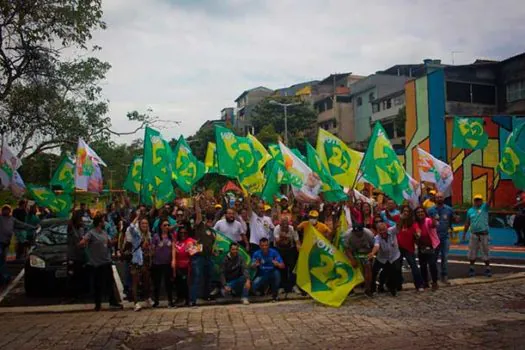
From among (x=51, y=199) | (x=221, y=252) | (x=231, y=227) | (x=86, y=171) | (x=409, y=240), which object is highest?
(x=86, y=171)

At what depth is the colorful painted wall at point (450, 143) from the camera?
26.2 meters

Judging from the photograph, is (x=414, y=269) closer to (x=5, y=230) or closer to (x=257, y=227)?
(x=257, y=227)

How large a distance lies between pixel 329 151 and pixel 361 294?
4522mm

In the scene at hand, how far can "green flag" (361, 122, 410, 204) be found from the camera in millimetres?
11250

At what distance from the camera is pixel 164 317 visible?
8672 mm

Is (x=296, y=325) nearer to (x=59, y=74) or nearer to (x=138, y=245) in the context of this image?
(x=138, y=245)

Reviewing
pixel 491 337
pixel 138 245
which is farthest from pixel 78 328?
pixel 491 337

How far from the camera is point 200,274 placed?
33.5 feet

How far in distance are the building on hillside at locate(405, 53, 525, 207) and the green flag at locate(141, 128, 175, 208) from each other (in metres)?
Answer: 14.9

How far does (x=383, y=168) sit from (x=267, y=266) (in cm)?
330

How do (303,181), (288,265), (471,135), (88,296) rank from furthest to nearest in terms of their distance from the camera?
(471,135)
(303,181)
(88,296)
(288,265)

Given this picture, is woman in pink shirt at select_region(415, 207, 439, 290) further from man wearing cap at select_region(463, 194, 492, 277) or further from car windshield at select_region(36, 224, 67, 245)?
car windshield at select_region(36, 224, 67, 245)

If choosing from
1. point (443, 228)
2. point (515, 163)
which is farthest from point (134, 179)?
point (515, 163)

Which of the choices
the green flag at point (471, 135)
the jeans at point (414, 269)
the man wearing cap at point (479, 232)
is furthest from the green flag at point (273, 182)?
the green flag at point (471, 135)
